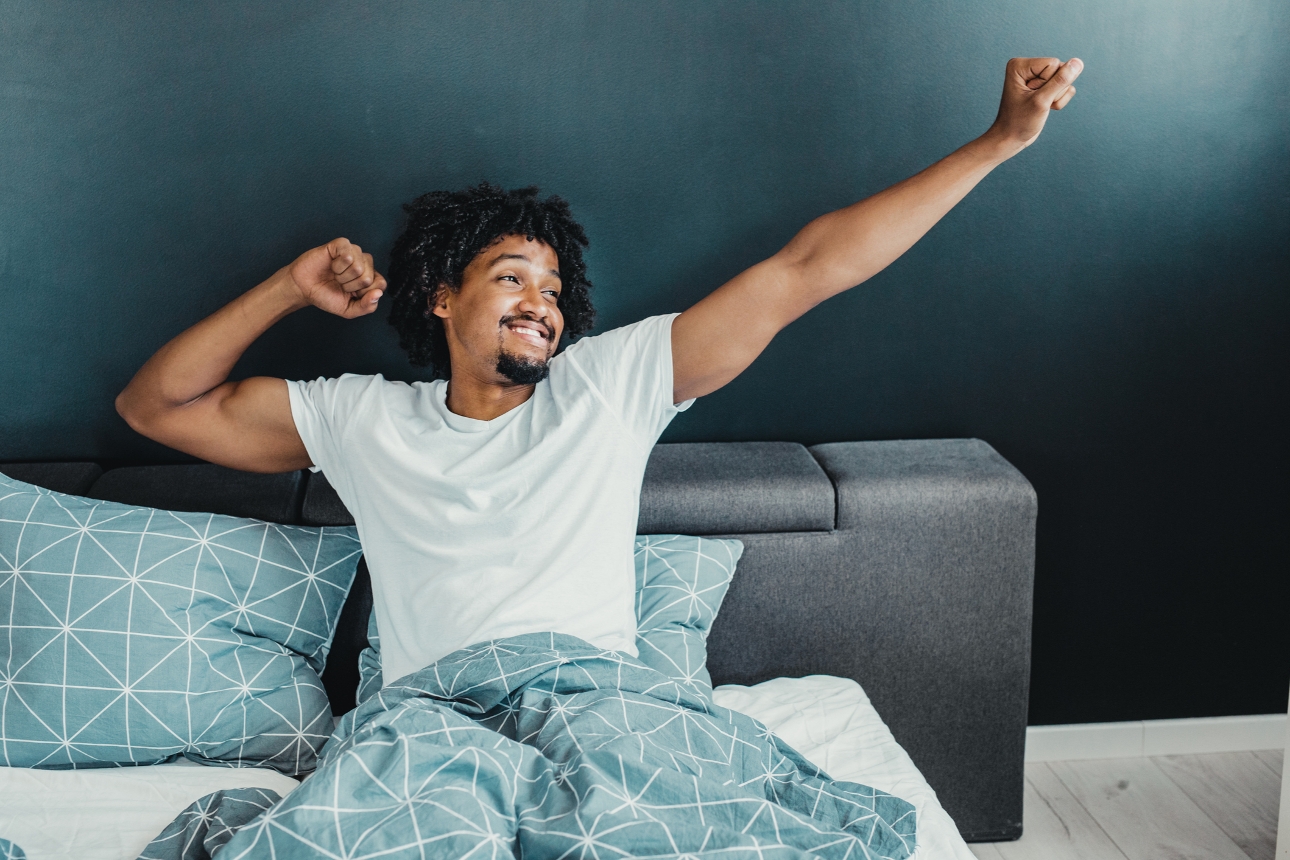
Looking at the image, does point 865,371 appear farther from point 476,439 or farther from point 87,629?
point 87,629

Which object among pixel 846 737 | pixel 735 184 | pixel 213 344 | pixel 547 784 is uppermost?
pixel 735 184

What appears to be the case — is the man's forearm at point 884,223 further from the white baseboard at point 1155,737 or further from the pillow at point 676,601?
the white baseboard at point 1155,737

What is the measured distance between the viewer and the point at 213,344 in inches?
62.4

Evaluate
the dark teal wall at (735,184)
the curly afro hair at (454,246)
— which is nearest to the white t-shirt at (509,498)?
the curly afro hair at (454,246)

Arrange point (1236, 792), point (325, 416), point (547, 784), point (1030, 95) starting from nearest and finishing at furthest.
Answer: point (547, 784), point (1030, 95), point (325, 416), point (1236, 792)

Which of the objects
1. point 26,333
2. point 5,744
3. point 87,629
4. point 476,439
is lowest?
point 5,744

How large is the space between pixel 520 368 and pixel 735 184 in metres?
0.64

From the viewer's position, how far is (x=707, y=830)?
3.50 feet

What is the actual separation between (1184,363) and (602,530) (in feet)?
4.49

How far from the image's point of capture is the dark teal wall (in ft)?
5.91

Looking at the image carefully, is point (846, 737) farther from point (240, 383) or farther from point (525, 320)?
point (240, 383)

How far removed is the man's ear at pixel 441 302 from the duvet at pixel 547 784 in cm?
62

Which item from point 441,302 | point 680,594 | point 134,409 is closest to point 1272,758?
point 680,594

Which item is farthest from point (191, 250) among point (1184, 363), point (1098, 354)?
point (1184, 363)
